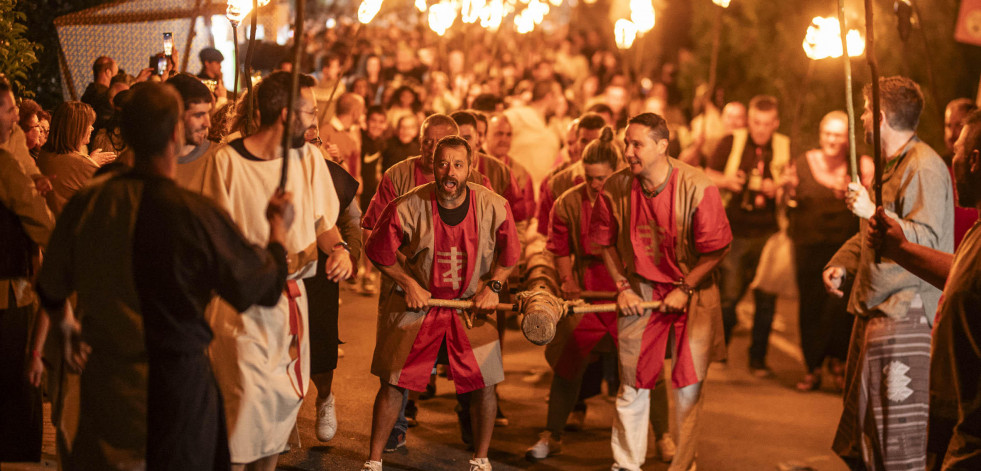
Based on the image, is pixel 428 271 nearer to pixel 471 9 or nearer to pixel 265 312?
pixel 265 312

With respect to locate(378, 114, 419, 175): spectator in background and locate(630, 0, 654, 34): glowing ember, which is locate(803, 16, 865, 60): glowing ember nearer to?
locate(630, 0, 654, 34): glowing ember

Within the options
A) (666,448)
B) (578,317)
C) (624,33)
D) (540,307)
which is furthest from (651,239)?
(624,33)

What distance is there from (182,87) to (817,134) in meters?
12.0

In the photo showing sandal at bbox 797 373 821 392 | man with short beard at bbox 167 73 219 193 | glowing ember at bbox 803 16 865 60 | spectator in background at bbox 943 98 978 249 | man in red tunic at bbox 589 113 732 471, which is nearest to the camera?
man with short beard at bbox 167 73 219 193

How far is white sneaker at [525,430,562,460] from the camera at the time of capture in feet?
20.9

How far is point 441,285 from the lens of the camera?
5.74 metres

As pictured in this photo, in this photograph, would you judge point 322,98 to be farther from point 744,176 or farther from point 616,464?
point 616,464

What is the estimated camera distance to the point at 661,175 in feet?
19.3

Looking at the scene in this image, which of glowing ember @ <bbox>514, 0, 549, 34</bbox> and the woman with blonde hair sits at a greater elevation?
glowing ember @ <bbox>514, 0, 549, 34</bbox>

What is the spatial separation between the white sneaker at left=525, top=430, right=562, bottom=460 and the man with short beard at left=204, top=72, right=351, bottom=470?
2189 millimetres

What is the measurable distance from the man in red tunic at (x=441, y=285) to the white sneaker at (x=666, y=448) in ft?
4.48

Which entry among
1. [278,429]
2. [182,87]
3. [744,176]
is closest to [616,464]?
[278,429]

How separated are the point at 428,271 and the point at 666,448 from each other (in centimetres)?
206

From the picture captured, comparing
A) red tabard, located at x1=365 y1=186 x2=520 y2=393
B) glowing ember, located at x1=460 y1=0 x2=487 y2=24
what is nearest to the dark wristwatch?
red tabard, located at x1=365 y1=186 x2=520 y2=393
